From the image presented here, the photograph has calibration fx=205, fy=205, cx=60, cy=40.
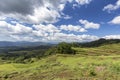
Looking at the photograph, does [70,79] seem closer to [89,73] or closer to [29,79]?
[89,73]

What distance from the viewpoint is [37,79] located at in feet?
103

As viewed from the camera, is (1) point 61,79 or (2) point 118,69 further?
(2) point 118,69

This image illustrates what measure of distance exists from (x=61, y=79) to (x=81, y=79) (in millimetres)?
3033

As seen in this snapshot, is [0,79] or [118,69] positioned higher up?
[118,69]

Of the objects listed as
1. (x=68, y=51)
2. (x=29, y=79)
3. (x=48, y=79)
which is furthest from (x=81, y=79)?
(x=68, y=51)

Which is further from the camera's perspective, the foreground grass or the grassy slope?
the grassy slope

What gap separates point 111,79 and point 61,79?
6.49 meters

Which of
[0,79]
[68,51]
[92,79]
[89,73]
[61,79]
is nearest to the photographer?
[92,79]

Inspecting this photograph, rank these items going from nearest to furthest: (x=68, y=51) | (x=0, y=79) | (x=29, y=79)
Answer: (x=29, y=79) → (x=0, y=79) → (x=68, y=51)

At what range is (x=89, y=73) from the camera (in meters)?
29.8

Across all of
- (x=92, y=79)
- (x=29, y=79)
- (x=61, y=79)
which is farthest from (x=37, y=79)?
(x=92, y=79)

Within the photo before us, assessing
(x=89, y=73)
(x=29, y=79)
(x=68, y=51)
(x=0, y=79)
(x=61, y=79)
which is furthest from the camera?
(x=68, y=51)

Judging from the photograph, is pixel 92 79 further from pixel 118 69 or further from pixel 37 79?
pixel 37 79

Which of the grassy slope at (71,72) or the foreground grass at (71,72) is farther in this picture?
the grassy slope at (71,72)
